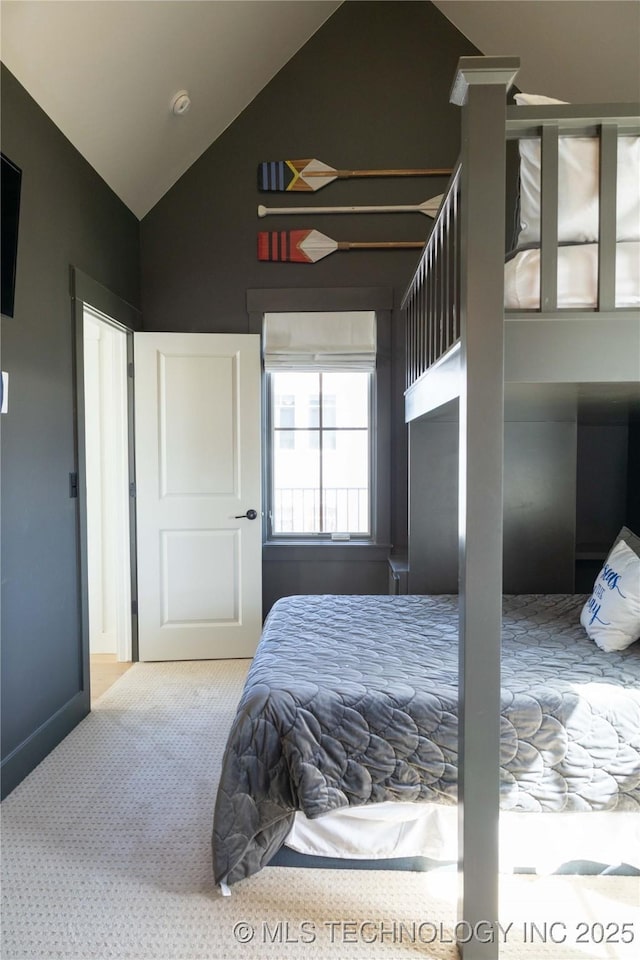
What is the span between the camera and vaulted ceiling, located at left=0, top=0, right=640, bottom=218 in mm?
2270

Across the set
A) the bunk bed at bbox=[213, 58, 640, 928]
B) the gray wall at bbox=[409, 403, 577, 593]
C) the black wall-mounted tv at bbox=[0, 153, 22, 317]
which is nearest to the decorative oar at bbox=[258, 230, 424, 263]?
the gray wall at bbox=[409, 403, 577, 593]

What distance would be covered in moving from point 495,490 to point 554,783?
910 millimetres

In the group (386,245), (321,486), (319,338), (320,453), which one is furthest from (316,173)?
(321,486)

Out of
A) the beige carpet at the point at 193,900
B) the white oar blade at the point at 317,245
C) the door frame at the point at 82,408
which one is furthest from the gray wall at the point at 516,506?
the door frame at the point at 82,408

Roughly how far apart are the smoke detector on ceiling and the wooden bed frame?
2204mm

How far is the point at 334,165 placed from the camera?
3.61 m

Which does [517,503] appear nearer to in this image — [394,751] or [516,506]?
[516,506]

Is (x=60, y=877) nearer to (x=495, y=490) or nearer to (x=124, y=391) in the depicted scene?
(x=495, y=490)

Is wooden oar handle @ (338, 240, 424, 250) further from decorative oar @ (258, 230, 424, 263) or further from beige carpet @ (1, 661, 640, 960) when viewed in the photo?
beige carpet @ (1, 661, 640, 960)

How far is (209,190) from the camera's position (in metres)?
3.64

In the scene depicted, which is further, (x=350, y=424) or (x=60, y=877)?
(x=350, y=424)

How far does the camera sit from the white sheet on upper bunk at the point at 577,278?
1473mm

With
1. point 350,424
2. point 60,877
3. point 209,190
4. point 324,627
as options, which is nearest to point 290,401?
point 350,424

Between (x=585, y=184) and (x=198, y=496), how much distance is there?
2687 millimetres
